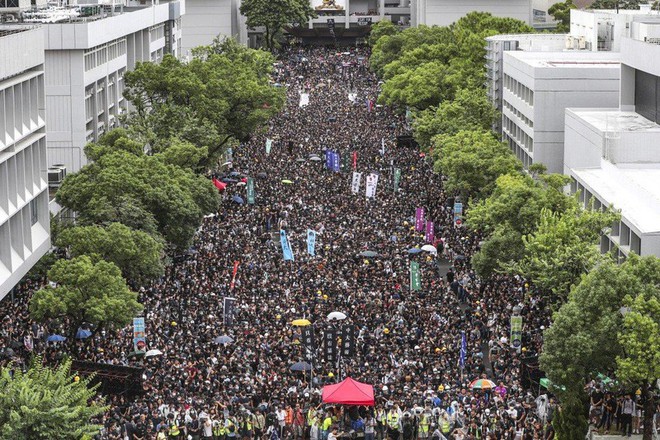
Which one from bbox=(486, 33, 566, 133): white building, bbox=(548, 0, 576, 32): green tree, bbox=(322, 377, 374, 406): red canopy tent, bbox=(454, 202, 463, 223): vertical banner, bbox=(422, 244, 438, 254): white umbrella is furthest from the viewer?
bbox=(548, 0, 576, 32): green tree

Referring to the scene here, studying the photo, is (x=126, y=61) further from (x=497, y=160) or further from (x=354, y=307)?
(x=354, y=307)

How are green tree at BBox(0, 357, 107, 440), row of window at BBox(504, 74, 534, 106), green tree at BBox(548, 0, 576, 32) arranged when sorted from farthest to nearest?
1. green tree at BBox(548, 0, 576, 32)
2. row of window at BBox(504, 74, 534, 106)
3. green tree at BBox(0, 357, 107, 440)

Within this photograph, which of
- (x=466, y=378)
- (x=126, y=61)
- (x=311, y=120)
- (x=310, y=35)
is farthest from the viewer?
(x=310, y=35)

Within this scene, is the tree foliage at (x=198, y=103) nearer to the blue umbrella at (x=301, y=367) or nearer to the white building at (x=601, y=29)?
the white building at (x=601, y=29)

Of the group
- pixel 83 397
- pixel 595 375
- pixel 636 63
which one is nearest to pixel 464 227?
pixel 636 63

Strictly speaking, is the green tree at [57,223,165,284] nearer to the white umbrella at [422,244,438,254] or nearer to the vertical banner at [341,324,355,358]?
the vertical banner at [341,324,355,358]

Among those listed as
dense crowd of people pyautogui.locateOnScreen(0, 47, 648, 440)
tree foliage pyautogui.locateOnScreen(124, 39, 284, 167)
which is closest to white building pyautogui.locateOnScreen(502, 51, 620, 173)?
dense crowd of people pyautogui.locateOnScreen(0, 47, 648, 440)
